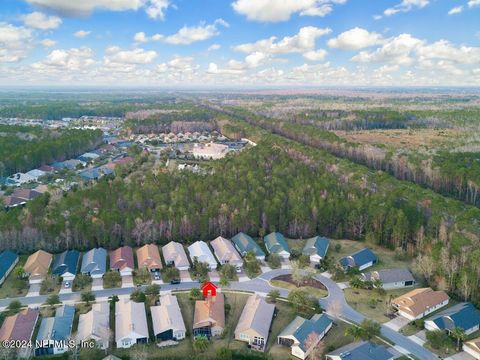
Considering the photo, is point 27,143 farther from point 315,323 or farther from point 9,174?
point 315,323

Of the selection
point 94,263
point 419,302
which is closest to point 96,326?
point 94,263

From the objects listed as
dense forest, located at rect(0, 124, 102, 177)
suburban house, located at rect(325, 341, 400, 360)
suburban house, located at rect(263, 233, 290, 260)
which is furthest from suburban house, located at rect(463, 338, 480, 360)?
dense forest, located at rect(0, 124, 102, 177)

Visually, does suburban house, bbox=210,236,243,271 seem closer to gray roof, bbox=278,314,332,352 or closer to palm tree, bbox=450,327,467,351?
gray roof, bbox=278,314,332,352

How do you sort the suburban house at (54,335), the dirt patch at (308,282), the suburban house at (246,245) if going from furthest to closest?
the suburban house at (246,245)
the dirt patch at (308,282)
the suburban house at (54,335)

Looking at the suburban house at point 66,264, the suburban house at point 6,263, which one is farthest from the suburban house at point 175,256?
the suburban house at point 6,263

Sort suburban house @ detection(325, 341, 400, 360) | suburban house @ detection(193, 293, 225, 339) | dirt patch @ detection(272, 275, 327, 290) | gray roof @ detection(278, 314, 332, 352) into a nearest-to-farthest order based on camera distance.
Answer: suburban house @ detection(325, 341, 400, 360)
gray roof @ detection(278, 314, 332, 352)
suburban house @ detection(193, 293, 225, 339)
dirt patch @ detection(272, 275, 327, 290)

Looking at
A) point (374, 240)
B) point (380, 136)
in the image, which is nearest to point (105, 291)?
point (374, 240)

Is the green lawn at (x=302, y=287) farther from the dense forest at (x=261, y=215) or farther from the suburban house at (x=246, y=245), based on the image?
the dense forest at (x=261, y=215)
